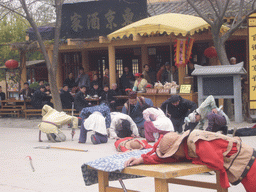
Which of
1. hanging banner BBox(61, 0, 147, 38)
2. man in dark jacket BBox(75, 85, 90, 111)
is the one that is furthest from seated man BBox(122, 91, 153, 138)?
hanging banner BBox(61, 0, 147, 38)

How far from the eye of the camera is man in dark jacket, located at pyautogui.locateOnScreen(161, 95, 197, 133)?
426 inches

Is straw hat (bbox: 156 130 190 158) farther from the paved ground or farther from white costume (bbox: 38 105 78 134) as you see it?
white costume (bbox: 38 105 78 134)

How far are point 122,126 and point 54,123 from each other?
5.63 feet

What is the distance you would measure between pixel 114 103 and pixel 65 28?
5.07 metres

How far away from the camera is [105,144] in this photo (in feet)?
34.1

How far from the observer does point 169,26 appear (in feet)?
44.3

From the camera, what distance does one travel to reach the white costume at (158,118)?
33.1 feet

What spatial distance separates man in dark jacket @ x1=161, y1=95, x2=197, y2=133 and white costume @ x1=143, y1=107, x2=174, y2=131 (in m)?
0.55

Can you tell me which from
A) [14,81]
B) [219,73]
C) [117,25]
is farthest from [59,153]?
[14,81]

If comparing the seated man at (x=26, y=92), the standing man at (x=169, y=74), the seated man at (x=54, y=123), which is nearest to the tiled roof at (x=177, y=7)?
the standing man at (x=169, y=74)

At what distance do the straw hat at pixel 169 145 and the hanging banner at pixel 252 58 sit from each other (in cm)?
923

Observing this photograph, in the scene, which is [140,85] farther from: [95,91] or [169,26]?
[169,26]

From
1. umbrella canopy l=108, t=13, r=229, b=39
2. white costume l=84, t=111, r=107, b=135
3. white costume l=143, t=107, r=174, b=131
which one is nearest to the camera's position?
white costume l=143, t=107, r=174, b=131

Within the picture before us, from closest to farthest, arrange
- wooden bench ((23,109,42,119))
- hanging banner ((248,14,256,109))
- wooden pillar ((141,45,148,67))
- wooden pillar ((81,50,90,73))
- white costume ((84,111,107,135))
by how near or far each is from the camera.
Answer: white costume ((84,111,107,135)) → hanging banner ((248,14,256,109)) → wooden bench ((23,109,42,119)) → wooden pillar ((141,45,148,67)) → wooden pillar ((81,50,90,73))
